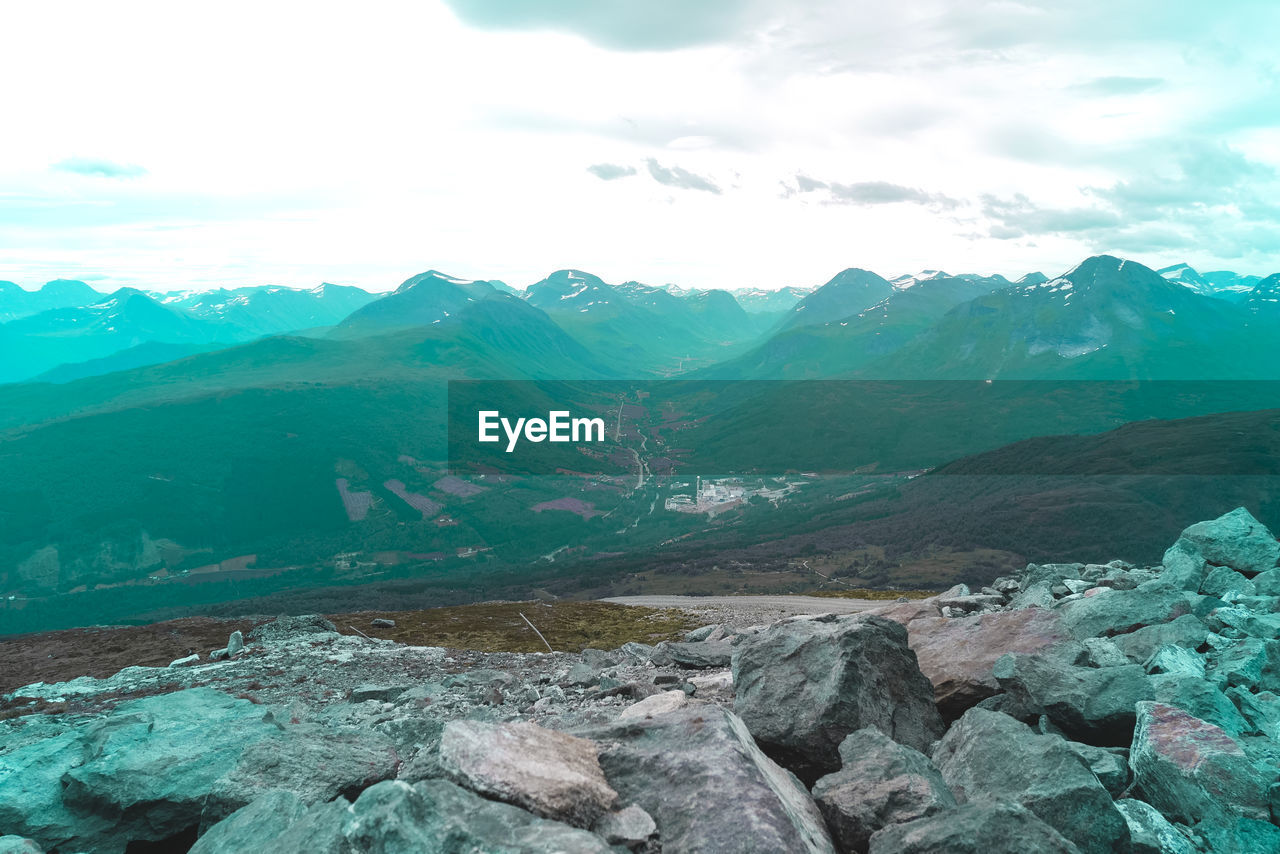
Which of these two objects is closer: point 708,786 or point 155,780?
point 708,786

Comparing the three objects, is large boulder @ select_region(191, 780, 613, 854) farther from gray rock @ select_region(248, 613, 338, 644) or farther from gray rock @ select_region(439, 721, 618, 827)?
gray rock @ select_region(248, 613, 338, 644)

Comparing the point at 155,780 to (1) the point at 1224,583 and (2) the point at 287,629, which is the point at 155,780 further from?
(2) the point at 287,629

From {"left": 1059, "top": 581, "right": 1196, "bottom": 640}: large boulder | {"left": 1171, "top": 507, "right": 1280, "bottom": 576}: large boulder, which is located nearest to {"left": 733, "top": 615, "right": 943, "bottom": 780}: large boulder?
{"left": 1059, "top": 581, "right": 1196, "bottom": 640}: large boulder

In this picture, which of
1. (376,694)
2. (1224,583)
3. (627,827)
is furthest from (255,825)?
(1224,583)

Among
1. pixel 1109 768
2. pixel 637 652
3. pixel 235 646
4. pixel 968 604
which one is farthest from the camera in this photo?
pixel 235 646

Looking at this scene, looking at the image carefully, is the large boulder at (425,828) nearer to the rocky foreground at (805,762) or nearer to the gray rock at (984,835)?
the rocky foreground at (805,762)
